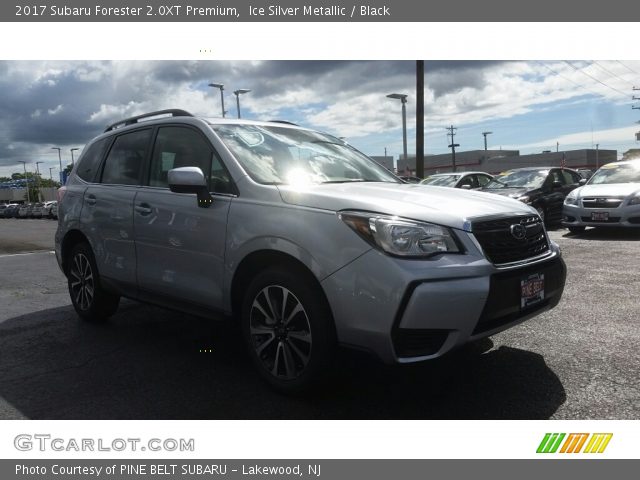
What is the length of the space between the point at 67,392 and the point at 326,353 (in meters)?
1.72

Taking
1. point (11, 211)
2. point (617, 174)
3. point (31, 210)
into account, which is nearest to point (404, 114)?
point (617, 174)

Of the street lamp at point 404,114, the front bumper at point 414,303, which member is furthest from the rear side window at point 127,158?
the street lamp at point 404,114

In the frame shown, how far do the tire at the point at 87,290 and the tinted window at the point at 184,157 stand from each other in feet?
4.03

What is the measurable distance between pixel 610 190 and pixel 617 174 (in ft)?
3.61

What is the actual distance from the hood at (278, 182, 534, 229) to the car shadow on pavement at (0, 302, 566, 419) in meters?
0.95

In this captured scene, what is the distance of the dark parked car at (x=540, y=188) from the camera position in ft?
40.4

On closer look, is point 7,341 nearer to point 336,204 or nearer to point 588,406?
point 336,204

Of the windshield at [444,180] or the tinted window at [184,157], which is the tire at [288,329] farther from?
the windshield at [444,180]

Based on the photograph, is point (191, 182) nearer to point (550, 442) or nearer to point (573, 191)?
point (550, 442)

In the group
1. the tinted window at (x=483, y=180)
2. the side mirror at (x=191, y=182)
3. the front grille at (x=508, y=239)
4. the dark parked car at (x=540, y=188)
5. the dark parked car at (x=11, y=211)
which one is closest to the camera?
the front grille at (x=508, y=239)

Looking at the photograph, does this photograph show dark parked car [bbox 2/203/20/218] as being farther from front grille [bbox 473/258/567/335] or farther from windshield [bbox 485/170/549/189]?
front grille [bbox 473/258/567/335]

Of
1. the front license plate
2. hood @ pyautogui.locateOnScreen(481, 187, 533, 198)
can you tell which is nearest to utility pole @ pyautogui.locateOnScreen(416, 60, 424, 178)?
hood @ pyautogui.locateOnScreen(481, 187, 533, 198)

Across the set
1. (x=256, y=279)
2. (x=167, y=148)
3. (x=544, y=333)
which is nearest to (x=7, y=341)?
(x=167, y=148)

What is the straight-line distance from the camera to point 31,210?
5322 cm
